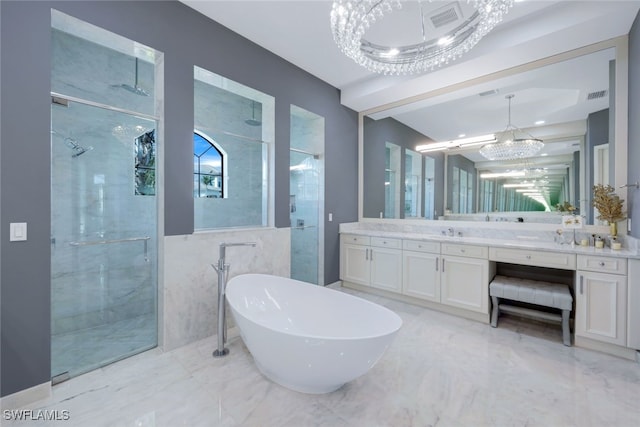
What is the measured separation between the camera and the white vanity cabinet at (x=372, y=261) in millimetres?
3391

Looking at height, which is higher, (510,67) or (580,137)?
(510,67)

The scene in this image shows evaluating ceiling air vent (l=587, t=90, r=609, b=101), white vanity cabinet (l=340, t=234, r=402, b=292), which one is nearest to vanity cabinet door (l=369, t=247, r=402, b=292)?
white vanity cabinet (l=340, t=234, r=402, b=292)

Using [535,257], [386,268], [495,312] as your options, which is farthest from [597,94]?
[386,268]

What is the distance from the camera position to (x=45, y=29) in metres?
1.66

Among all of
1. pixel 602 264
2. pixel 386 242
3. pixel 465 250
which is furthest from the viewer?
pixel 386 242

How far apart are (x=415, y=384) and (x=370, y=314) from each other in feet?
Result: 1.77

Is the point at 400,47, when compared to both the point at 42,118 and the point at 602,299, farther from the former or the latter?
the point at 602,299

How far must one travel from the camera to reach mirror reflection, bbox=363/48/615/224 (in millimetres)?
2596

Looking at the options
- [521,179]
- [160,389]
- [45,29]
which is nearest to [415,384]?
[160,389]

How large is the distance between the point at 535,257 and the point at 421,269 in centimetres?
109

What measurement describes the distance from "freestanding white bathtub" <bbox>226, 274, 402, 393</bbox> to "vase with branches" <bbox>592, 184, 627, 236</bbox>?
218cm

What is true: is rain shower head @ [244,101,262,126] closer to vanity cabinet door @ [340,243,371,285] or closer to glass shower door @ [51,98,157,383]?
glass shower door @ [51,98,157,383]

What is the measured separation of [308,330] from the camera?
2.23 meters

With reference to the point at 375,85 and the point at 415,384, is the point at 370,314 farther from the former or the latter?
the point at 375,85
